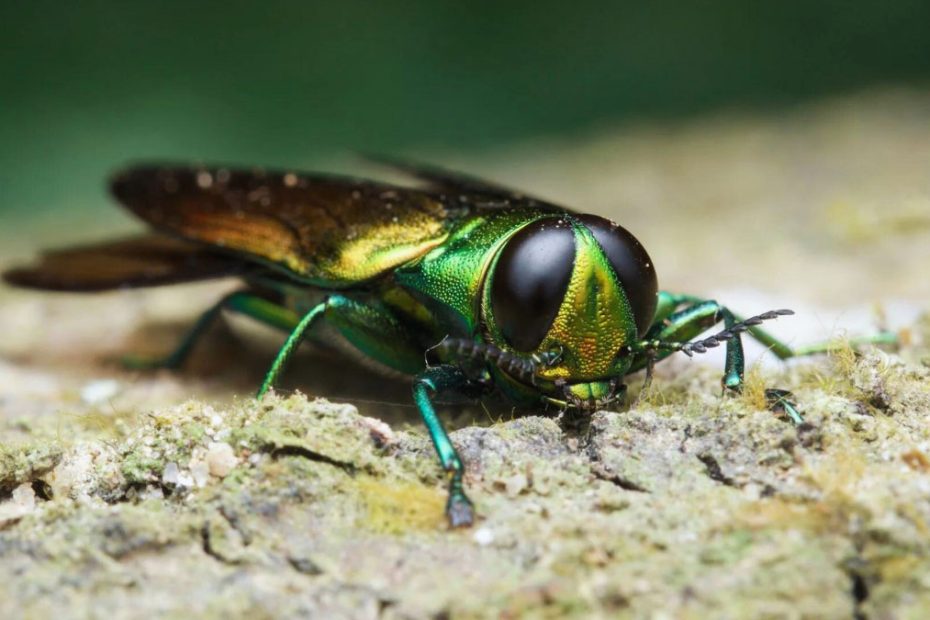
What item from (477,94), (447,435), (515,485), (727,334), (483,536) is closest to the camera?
(483,536)

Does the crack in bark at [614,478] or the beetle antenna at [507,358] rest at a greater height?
the beetle antenna at [507,358]

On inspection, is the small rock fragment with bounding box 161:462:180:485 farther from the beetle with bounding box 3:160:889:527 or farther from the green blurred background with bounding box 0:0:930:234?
the green blurred background with bounding box 0:0:930:234

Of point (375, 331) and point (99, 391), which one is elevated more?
point (375, 331)

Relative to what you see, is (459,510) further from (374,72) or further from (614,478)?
(374,72)

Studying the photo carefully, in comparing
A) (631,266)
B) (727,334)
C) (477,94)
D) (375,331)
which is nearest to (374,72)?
(477,94)

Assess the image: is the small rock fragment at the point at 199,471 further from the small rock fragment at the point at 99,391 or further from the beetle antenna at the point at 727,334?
the small rock fragment at the point at 99,391

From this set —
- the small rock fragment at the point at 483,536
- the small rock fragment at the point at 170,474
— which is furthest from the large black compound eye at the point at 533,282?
the small rock fragment at the point at 170,474

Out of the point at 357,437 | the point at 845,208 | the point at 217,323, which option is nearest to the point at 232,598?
the point at 357,437

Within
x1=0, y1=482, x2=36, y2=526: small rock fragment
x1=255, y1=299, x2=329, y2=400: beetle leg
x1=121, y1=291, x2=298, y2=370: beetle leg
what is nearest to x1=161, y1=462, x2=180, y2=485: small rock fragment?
x1=0, y1=482, x2=36, y2=526: small rock fragment
